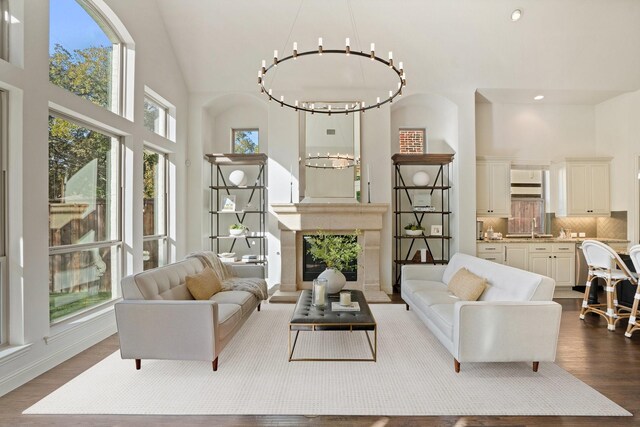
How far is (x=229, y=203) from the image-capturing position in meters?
6.38

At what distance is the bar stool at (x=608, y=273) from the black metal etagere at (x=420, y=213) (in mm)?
2212

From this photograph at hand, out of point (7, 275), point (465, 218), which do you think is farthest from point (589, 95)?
point (7, 275)

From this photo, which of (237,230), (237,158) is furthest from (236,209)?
(237,158)

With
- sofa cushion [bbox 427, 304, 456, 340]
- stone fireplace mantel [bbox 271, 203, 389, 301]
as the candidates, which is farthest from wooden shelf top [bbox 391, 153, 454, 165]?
sofa cushion [bbox 427, 304, 456, 340]

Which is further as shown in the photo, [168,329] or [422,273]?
[422,273]

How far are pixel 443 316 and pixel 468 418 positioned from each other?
102 cm

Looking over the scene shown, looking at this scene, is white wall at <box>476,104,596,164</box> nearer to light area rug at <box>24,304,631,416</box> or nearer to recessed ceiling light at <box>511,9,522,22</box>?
recessed ceiling light at <box>511,9,522,22</box>

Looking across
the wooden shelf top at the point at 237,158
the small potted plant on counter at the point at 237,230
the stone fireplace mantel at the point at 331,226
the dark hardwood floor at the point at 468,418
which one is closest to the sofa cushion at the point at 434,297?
the dark hardwood floor at the point at 468,418

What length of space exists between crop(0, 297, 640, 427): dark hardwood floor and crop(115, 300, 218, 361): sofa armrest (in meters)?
0.62

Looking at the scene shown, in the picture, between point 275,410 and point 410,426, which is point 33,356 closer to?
point 275,410

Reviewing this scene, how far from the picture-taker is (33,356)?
2963 mm

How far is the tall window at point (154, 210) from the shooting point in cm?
518

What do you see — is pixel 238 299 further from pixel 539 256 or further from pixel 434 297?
pixel 539 256

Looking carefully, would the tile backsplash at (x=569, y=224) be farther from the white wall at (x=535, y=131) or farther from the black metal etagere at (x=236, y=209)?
the black metal etagere at (x=236, y=209)
